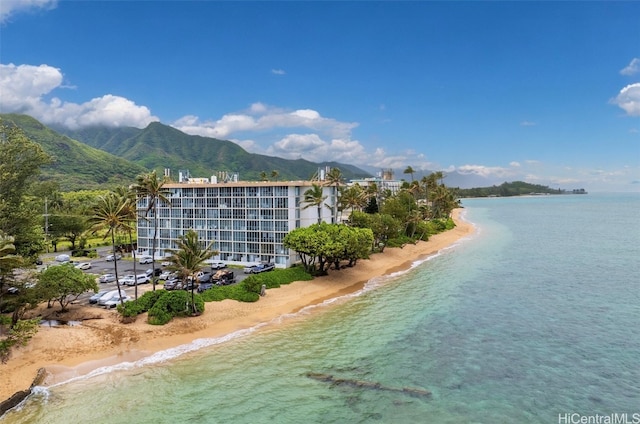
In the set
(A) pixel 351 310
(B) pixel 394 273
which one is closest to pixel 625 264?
(B) pixel 394 273

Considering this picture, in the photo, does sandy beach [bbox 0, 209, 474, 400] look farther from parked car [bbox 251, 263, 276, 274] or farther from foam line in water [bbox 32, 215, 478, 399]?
parked car [bbox 251, 263, 276, 274]

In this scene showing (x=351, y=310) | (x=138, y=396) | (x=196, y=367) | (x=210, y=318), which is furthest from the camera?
(x=351, y=310)

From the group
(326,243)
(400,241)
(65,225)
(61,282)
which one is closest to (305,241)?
(326,243)

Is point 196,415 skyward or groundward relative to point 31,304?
groundward

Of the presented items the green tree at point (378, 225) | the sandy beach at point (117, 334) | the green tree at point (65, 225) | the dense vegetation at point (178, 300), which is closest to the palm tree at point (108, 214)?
the dense vegetation at point (178, 300)

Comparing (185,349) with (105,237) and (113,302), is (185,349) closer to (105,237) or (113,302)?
(113,302)

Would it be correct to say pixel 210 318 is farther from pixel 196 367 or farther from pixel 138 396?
pixel 138 396

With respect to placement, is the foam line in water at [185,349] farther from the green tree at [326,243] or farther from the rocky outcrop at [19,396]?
the green tree at [326,243]
